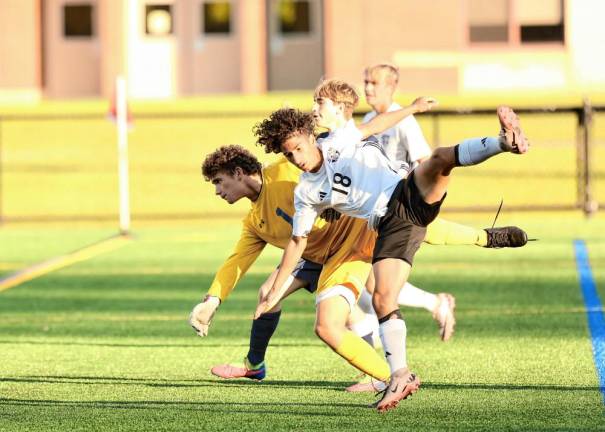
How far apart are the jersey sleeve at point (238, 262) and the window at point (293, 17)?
24315 millimetres

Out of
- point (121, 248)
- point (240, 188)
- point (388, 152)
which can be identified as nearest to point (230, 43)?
point (121, 248)

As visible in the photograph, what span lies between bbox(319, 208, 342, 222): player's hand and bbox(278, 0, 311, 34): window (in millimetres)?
24677

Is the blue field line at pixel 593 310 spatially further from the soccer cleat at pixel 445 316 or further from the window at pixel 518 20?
the window at pixel 518 20

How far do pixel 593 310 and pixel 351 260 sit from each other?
3.95 meters

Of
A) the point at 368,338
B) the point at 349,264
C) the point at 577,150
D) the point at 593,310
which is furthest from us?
the point at 577,150

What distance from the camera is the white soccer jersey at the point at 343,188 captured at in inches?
302

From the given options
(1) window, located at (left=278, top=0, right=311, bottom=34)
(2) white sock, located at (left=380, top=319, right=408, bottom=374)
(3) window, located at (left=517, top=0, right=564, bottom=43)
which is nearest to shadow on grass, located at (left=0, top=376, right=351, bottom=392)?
(2) white sock, located at (left=380, top=319, right=408, bottom=374)

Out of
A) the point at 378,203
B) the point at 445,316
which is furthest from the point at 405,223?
the point at 445,316

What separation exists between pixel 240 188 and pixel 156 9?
25658 mm

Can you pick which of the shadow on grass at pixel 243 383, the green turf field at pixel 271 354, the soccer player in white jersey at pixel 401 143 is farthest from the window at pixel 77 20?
the shadow on grass at pixel 243 383

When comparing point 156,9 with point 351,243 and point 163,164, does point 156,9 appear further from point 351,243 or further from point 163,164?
point 351,243

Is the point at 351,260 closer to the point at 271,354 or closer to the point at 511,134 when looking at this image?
the point at 511,134

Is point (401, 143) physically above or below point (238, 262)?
above

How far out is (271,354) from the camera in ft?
31.9
